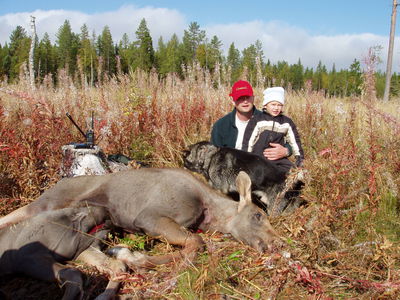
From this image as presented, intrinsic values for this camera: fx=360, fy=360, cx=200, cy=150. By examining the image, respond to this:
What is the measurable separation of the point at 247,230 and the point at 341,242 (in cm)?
95

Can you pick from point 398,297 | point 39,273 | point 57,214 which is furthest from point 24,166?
point 398,297

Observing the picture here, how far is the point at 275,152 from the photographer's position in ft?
17.2

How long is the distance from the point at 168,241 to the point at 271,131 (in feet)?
8.53

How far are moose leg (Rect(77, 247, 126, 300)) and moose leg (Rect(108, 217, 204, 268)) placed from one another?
0.10m

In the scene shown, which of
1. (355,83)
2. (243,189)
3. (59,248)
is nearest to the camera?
(59,248)

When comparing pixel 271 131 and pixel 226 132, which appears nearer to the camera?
pixel 271 131

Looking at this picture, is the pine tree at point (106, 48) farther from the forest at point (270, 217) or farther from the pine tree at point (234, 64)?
the forest at point (270, 217)

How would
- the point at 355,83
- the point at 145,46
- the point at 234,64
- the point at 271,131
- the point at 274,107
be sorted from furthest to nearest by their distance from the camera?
the point at 145,46 < the point at 234,64 < the point at 355,83 < the point at 274,107 < the point at 271,131

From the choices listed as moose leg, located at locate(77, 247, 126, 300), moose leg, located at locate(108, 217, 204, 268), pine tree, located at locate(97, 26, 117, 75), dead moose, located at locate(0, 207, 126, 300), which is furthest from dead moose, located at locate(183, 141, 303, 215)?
pine tree, located at locate(97, 26, 117, 75)

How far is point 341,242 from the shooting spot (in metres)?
3.46

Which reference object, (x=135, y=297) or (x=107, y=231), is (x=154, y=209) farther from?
(x=135, y=297)

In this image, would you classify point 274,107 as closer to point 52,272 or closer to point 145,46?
point 52,272

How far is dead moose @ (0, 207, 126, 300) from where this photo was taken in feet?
9.93

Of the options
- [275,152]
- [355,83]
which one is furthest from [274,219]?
[355,83]
